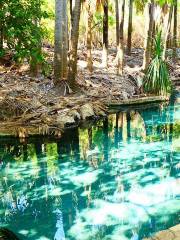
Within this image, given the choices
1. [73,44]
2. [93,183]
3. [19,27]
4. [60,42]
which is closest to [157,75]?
[73,44]

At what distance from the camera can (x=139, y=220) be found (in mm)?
6227

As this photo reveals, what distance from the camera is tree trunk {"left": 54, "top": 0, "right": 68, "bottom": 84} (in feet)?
41.7

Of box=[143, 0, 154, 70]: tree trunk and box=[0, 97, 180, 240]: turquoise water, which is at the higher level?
box=[143, 0, 154, 70]: tree trunk

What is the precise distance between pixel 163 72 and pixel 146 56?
2.63 meters

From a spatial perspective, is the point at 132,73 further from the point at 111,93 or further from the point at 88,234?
the point at 88,234

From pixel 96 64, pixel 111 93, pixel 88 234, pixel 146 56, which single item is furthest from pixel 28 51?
pixel 96 64

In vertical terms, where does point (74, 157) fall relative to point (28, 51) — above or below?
below

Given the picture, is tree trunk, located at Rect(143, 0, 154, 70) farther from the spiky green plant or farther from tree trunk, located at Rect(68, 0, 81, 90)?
tree trunk, located at Rect(68, 0, 81, 90)

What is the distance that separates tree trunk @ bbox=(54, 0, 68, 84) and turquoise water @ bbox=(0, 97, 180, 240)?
2.34 meters

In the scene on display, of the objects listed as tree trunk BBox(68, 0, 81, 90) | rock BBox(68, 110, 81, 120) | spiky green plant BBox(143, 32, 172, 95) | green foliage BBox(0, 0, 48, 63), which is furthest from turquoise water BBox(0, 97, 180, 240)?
spiky green plant BBox(143, 32, 172, 95)

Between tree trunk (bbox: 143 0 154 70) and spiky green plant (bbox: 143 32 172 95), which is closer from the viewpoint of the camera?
spiky green plant (bbox: 143 32 172 95)

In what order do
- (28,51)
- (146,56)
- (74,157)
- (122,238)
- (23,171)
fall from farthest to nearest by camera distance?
1. (146,56)
2. (74,157)
3. (23,171)
4. (28,51)
5. (122,238)

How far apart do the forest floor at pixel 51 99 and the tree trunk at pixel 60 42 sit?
543 millimetres

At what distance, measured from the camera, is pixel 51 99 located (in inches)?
492
